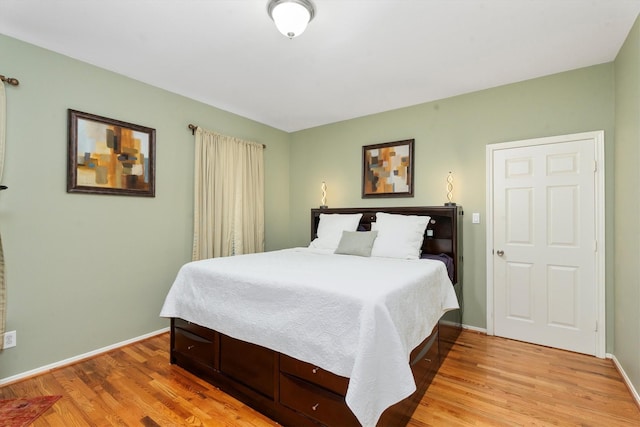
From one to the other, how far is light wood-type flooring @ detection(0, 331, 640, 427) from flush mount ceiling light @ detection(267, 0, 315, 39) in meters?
2.43

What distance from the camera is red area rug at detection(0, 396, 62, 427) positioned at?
178 centimetres

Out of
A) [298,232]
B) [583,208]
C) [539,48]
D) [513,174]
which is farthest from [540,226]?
[298,232]

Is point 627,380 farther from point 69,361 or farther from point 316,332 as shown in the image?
point 69,361

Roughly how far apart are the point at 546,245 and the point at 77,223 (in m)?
4.21

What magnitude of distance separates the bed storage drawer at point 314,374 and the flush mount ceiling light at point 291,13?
6.63ft

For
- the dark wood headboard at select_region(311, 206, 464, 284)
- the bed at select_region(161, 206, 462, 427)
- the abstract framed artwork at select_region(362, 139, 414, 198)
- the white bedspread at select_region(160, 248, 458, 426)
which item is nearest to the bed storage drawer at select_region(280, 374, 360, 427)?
the bed at select_region(161, 206, 462, 427)

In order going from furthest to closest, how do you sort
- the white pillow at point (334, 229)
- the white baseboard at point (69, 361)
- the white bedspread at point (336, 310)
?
the white pillow at point (334, 229) → the white baseboard at point (69, 361) → the white bedspread at point (336, 310)

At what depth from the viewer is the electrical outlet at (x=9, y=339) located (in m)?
2.20

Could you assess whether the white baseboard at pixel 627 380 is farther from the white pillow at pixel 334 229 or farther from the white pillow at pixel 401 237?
the white pillow at pixel 334 229

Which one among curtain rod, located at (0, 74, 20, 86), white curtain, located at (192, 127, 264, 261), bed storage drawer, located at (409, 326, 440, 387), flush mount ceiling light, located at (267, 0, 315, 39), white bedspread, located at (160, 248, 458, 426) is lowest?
bed storage drawer, located at (409, 326, 440, 387)

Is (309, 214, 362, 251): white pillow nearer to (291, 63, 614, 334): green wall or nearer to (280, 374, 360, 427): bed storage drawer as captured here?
(291, 63, 614, 334): green wall

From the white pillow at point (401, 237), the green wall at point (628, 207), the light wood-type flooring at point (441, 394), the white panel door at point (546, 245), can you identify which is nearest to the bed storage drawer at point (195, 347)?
the light wood-type flooring at point (441, 394)

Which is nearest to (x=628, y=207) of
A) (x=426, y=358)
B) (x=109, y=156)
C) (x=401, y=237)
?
(x=401, y=237)

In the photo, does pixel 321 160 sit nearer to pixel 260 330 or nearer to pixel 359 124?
pixel 359 124
